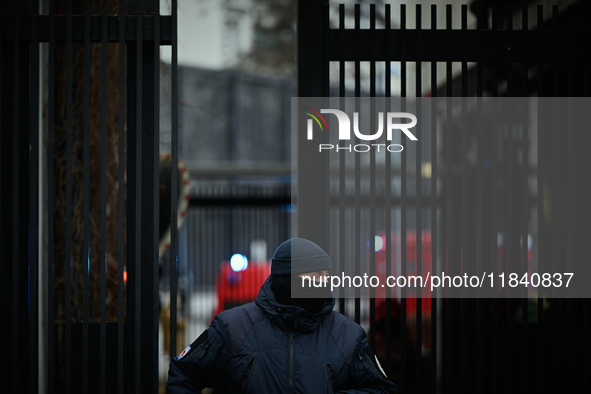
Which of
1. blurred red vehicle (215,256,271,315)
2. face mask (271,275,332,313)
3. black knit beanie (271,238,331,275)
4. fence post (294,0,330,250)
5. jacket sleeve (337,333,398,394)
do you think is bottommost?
blurred red vehicle (215,256,271,315)

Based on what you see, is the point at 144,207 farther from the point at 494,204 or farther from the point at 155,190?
the point at 494,204

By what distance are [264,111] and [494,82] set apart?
13400 millimetres

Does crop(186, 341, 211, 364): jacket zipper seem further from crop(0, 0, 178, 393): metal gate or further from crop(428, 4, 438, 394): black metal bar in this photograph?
crop(428, 4, 438, 394): black metal bar

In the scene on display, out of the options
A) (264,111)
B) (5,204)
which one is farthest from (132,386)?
(264,111)

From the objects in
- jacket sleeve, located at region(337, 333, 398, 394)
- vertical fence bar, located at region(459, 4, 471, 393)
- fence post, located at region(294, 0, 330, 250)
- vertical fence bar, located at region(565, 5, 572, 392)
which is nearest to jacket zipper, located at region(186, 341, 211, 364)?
jacket sleeve, located at region(337, 333, 398, 394)

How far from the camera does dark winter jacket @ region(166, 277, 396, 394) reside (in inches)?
93.2

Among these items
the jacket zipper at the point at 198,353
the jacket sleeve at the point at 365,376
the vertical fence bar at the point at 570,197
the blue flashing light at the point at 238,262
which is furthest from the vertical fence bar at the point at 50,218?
the blue flashing light at the point at 238,262

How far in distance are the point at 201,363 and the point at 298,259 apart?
0.59 meters

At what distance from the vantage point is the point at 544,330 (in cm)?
349

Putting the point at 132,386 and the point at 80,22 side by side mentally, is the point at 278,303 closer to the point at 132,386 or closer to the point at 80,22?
the point at 132,386

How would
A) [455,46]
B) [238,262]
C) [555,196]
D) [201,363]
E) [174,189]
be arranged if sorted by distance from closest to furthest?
[201,363]
[174,189]
[455,46]
[555,196]
[238,262]

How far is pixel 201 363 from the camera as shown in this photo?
238 cm

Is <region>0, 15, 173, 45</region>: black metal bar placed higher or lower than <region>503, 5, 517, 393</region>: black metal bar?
higher

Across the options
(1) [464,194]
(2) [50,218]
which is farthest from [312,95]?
(2) [50,218]
